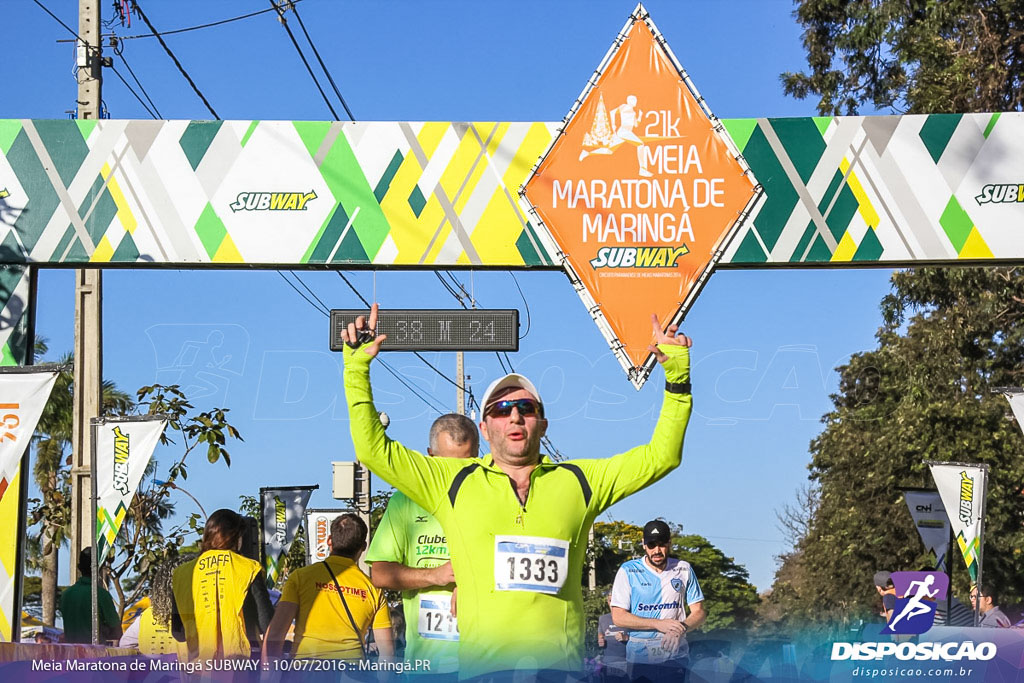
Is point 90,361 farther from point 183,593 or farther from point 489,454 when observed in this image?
point 489,454

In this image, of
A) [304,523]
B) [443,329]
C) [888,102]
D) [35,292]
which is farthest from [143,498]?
[888,102]

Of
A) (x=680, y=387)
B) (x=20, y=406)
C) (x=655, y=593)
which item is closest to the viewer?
(x=680, y=387)

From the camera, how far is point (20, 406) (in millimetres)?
7324

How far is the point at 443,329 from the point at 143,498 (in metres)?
8.45

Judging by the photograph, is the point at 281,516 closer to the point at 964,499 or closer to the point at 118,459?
the point at 118,459

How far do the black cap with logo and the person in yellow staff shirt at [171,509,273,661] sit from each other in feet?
7.31

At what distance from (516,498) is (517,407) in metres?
0.31

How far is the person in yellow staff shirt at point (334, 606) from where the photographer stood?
5.59 metres

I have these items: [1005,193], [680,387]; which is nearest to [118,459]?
[680,387]

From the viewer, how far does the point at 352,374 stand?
4121 millimetres

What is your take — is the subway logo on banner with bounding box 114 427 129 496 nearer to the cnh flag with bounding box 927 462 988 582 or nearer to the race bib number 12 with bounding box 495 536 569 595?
the race bib number 12 with bounding box 495 536 569 595

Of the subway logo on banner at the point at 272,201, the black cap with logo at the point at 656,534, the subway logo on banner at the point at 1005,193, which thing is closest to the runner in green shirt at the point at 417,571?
the black cap with logo at the point at 656,534

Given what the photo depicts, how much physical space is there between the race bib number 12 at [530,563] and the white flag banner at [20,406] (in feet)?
13.7

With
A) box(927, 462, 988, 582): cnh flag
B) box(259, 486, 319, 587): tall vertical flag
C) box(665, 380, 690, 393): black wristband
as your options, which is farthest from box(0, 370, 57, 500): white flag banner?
box(927, 462, 988, 582): cnh flag
